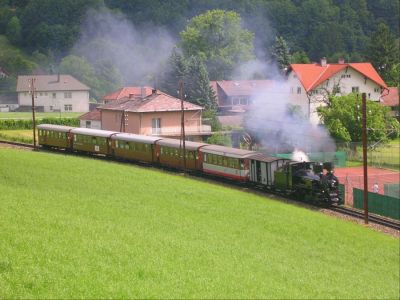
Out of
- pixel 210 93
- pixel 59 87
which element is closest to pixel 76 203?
pixel 210 93

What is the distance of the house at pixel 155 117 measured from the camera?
63781 millimetres

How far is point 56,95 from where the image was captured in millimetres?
107438

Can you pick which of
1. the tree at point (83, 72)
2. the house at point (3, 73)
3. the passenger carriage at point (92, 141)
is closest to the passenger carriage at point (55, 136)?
the passenger carriage at point (92, 141)

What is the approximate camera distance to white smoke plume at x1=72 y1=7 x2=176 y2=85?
14125 cm

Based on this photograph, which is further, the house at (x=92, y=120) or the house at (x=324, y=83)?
the house at (x=324, y=83)

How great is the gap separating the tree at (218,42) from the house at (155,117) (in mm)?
44575

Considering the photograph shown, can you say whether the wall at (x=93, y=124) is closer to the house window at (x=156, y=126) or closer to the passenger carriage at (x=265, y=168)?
the house window at (x=156, y=126)

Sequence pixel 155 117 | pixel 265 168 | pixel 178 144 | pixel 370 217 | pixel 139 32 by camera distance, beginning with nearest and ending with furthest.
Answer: pixel 370 217, pixel 265 168, pixel 178 144, pixel 155 117, pixel 139 32

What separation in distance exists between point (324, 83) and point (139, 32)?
91.8 m

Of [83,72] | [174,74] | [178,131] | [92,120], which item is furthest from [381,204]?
[83,72]

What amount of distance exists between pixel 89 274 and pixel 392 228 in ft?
64.2

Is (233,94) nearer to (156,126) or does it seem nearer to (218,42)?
(218,42)

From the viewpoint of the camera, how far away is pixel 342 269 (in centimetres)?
2577

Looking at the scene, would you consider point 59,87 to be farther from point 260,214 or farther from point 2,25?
point 260,214
